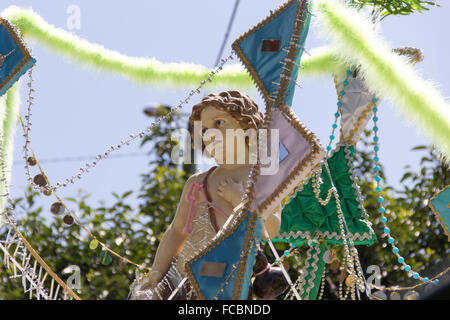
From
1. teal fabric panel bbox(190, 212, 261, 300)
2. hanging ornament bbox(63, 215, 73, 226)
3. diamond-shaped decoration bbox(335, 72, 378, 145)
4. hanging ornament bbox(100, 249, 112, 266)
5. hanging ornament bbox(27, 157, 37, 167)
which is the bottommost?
teal fabric panel bbox(190, 212, 261, 300)

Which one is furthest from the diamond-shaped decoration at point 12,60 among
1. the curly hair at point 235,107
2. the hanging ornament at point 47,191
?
the curly hair at point 235,107

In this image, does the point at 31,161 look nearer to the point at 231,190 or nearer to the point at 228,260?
the point at 231,190

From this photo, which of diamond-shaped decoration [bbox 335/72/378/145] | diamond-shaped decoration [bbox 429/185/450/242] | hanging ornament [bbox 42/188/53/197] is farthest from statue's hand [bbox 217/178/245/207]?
diamond-shaped decoration [bbox 429/185/450/242]

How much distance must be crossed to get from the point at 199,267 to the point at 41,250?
9.46 feet

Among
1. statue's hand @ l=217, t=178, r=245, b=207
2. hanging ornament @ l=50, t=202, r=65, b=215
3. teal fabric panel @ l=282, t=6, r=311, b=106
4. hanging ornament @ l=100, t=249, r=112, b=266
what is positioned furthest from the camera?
hanging ornament @ l=100, t=249, r=112, b=266

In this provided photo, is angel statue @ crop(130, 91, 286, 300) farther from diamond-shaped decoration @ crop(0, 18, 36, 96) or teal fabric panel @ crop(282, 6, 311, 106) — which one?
diamond-shaped decoration @ crop(0, 18, 36, 96)

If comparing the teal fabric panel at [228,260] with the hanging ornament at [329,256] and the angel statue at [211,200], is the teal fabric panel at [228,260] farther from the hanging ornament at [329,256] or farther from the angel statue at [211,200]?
the hanging ornament at [329,256]

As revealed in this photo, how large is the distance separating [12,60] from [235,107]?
1.08 meters

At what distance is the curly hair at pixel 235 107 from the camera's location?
2.55 metres

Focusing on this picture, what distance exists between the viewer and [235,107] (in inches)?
100

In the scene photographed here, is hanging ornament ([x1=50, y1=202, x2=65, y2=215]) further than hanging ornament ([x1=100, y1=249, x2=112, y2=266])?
No

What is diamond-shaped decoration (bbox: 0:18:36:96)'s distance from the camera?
2869mm

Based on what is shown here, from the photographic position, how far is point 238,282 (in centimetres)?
209
